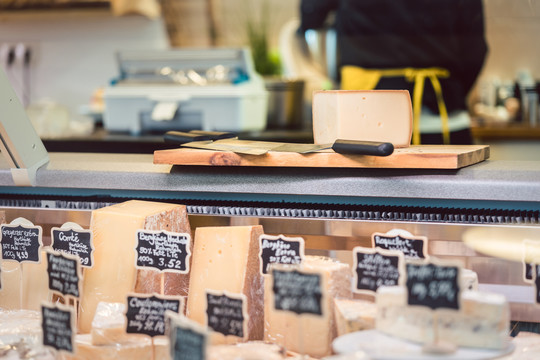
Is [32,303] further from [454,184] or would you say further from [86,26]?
[86,26]

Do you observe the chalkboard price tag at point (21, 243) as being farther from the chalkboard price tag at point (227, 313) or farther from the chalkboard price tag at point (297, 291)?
the chalkboard price tag at point (297, 291)

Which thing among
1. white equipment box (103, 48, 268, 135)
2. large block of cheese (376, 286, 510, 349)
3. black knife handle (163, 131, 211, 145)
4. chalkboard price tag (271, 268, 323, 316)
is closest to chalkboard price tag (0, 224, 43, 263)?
black knife handle (163, 131, 211, 145)

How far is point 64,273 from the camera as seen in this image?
51.7 inches

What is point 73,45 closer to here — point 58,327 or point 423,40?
point 423,40

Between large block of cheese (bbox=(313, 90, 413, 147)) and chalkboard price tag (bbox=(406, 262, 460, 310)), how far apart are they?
0.58 m

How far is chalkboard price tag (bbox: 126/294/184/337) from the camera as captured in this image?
4.08 ft

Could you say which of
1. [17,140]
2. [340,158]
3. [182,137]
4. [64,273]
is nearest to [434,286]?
[340,158]

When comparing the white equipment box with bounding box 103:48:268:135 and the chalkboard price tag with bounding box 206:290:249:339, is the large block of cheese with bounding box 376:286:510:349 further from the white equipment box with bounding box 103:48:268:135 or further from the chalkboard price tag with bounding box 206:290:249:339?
the white equipment box with bounding box 103:48:268:135

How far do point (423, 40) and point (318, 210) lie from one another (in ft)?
5.25

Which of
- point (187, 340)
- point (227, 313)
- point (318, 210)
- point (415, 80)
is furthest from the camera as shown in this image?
point (415, 80)

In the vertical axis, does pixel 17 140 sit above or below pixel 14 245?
above

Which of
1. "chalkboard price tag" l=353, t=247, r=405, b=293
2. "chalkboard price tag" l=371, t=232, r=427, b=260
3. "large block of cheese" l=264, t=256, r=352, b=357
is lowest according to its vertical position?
"large block of cheese" l=264, t=256, r=352, b=357

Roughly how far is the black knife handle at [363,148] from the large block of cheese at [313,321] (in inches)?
8.8

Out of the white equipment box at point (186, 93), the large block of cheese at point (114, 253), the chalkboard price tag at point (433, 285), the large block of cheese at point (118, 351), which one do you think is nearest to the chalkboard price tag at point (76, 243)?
the large block of cheese at point (114, 253)
